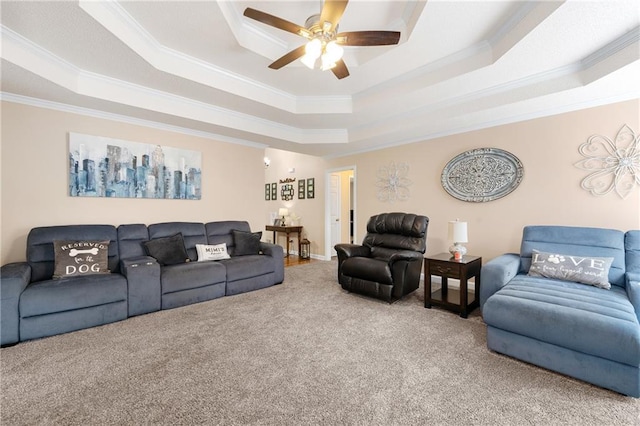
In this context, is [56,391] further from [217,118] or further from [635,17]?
[635,17]

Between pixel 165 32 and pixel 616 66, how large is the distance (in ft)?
13.2

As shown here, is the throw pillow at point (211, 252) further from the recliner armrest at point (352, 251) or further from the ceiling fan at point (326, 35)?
the ceiling fan at point (326, 35)

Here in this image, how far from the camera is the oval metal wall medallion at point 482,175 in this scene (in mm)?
3551

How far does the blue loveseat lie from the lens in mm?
1677

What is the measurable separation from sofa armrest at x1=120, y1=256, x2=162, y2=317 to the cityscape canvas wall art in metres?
1.12

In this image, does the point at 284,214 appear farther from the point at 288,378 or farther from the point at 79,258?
the point at 288,378

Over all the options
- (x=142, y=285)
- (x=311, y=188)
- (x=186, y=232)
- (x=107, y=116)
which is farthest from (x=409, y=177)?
(x=107, y=116)

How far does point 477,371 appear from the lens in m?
1.95

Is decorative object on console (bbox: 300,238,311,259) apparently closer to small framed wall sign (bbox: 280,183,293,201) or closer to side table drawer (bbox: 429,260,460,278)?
small framed wall sign (bbox: 280,183,293,201)

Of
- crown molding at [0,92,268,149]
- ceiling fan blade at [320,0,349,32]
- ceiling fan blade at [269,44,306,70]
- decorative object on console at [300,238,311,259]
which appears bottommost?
decorative object on console at [300,238,311,259]

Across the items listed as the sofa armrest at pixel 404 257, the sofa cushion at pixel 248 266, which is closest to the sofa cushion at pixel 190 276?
the sofa cushion at pixel 248 266

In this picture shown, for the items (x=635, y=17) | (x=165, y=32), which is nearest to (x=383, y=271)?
(x=635, y=17)

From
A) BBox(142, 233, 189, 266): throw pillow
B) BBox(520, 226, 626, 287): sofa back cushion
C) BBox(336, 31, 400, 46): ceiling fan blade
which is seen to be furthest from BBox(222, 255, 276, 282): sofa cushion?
BBox(520, 226, 626, 287): sofa back cushion

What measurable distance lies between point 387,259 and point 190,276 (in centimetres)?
250
